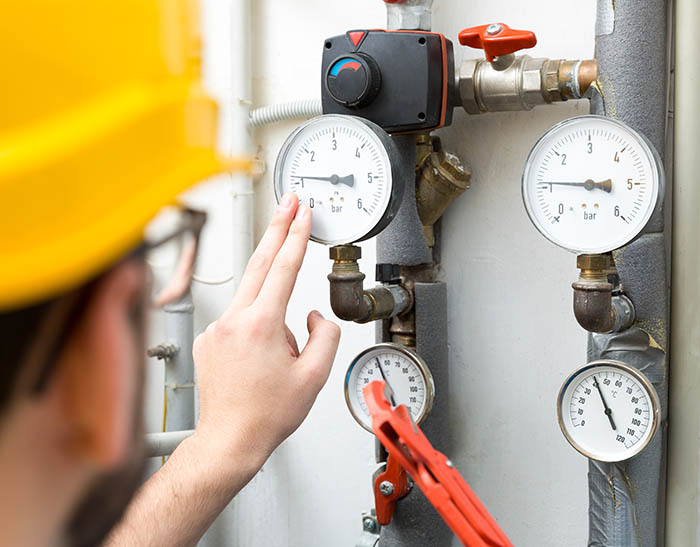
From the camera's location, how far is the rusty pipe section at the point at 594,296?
883mm

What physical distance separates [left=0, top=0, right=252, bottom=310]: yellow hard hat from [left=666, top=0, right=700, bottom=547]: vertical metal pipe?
2.84ft

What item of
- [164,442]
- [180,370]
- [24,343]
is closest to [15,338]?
[24,343]

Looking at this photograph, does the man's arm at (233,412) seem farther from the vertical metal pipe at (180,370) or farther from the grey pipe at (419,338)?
the vertical metal pipe at (180,370)

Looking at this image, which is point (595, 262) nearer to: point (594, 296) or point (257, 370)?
point (594, 296)

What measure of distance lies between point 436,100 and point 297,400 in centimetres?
45

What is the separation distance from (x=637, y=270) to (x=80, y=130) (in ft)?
2.85

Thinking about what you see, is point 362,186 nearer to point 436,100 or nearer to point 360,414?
point 436,100

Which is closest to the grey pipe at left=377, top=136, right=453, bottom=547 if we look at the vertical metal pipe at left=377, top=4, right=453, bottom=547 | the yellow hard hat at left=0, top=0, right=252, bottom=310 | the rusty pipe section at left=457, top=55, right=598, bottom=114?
the vertical metal pipe at left=377, top=4, right=453, bottom=547

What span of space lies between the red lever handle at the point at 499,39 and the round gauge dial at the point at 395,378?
0.40 meters

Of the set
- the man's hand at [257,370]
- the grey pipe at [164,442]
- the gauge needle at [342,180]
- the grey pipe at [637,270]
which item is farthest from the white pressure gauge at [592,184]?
the grey pipe at [164,442]

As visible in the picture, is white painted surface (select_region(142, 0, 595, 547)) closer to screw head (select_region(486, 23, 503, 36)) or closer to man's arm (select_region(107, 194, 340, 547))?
screw head (select_region(486, 23, 503, 36))

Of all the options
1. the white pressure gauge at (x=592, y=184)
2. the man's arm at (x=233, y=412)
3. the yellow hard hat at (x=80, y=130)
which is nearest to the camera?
the yellow hard hat at (x=80, y=130)

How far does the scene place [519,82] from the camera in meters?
1.04

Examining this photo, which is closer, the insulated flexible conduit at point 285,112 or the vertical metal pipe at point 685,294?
the vertical metal pipe at point 685,294
